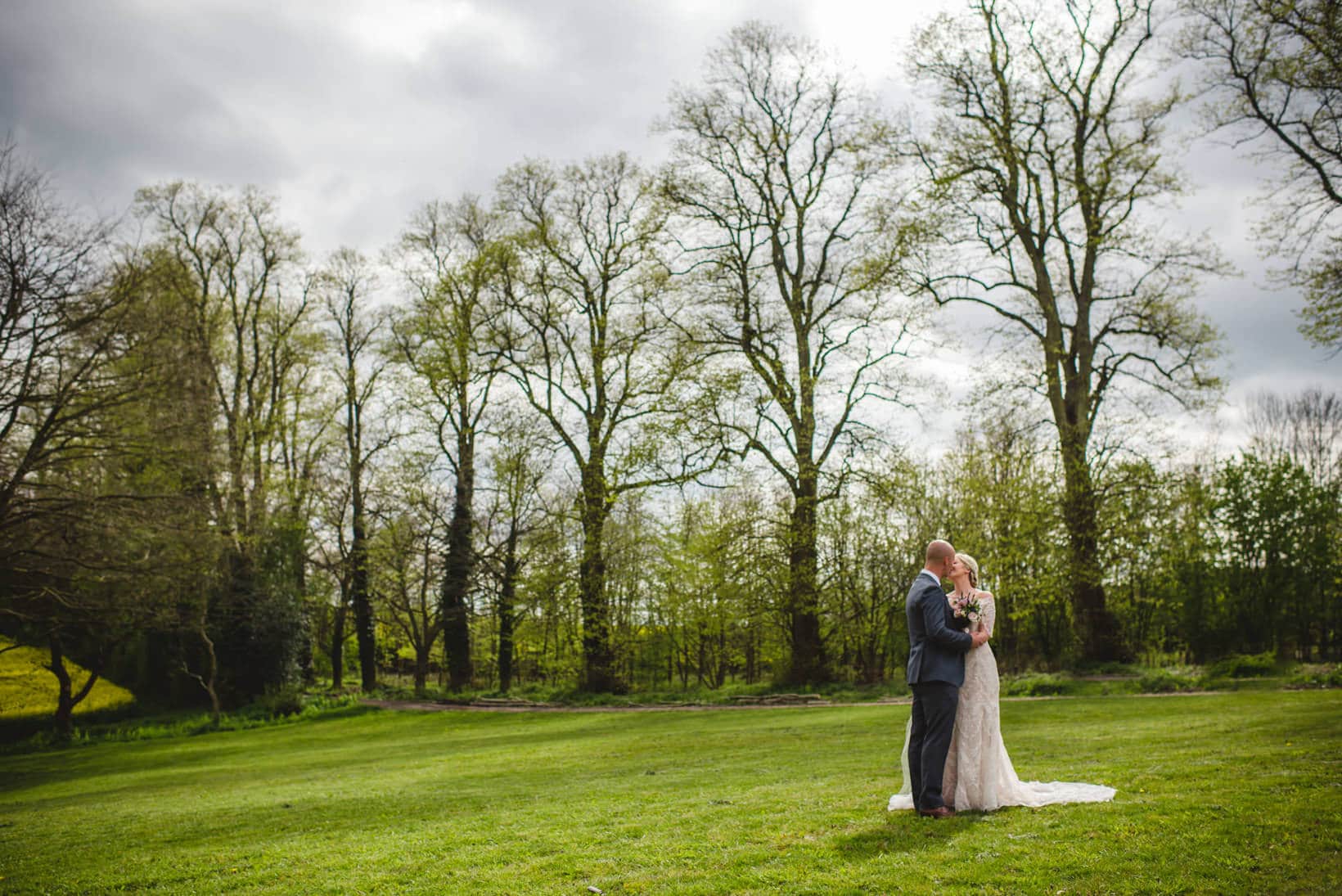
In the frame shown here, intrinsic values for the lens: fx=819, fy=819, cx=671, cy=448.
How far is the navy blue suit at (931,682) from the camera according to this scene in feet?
21.1

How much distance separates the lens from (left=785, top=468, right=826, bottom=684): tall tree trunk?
24453mm

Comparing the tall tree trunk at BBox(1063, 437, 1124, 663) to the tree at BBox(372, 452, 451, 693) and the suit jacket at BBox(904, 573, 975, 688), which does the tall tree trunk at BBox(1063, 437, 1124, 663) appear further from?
the tree at BBox(372, 452, 451, 693)

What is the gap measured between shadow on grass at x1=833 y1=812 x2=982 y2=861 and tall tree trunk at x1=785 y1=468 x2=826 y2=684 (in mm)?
18206

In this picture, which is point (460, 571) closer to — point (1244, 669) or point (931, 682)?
point (1244, 669)

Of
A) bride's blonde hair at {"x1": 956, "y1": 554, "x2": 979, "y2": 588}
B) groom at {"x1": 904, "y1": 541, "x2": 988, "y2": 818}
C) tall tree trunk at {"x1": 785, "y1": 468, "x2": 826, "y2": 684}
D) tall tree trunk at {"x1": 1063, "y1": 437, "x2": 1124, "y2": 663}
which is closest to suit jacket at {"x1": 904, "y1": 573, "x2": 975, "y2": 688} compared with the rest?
groom at {"x1": 904, "y1": 541, "x2": 988, "y2": 818}

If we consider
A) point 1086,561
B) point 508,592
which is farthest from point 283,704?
point 1086,561

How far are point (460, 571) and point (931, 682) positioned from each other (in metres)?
26.7

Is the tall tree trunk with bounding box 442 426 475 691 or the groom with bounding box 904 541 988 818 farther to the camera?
the tall tree trunk with bounding box 442 426 475 691

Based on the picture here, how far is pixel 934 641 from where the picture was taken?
6559mm

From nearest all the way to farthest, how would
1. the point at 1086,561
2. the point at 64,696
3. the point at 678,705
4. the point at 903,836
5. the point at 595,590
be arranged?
the point at 903,836 → the point at 1086,561 → the point at 64,696 → the point at 678,705 → the point at 595,590

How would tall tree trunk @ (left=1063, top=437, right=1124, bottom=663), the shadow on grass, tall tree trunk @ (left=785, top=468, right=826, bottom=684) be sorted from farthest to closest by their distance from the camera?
tall tree trunk @ (left=785, top=468, right=826, bottom=684) < tall tree trunk @ (left=1063, top=437, right=1124, bottom=663) < the shadow on grass

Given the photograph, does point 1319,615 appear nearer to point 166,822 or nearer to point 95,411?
point 166,822

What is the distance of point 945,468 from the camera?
99.6 feet

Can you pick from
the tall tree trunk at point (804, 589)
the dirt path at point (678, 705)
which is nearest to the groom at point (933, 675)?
the dirt path at point (678, 705)
